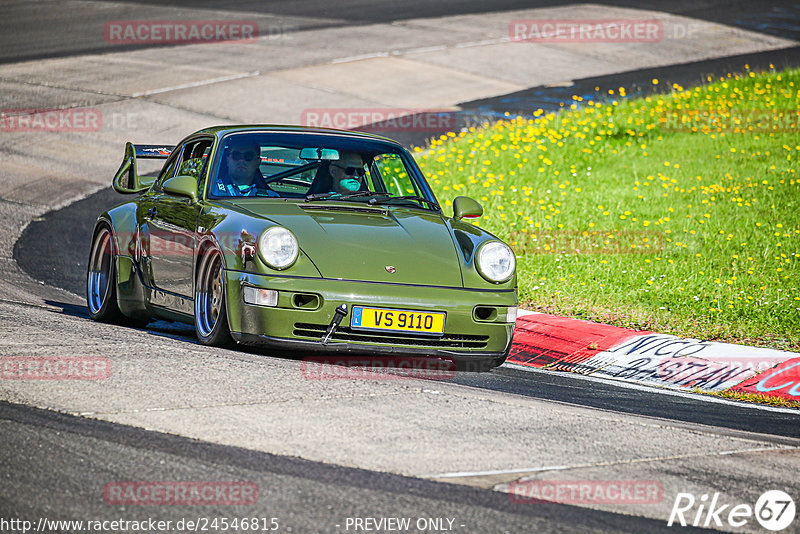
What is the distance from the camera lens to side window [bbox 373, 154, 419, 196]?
788cm

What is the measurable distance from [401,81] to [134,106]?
5.25 meters

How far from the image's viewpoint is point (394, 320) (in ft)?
21.2

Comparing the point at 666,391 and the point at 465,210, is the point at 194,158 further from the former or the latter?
the point at 666,391

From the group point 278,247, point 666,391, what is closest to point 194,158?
point 278,247

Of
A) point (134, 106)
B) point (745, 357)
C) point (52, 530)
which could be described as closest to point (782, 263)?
point (745, 357)

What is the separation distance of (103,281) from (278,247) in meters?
2.62

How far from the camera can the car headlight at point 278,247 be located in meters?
6.43

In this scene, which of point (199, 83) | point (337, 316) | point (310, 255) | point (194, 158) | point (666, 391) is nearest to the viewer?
point (337, 316)

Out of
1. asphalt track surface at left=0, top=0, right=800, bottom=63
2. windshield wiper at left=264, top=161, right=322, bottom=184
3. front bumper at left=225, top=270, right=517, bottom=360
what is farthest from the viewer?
asphalt track surface at left=0, top=0, right=800, bottom=63

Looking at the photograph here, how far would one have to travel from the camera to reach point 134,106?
18516mm

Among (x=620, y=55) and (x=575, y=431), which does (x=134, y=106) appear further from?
(x=575, y=431)

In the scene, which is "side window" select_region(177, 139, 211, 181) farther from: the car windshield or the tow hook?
the tow hook
